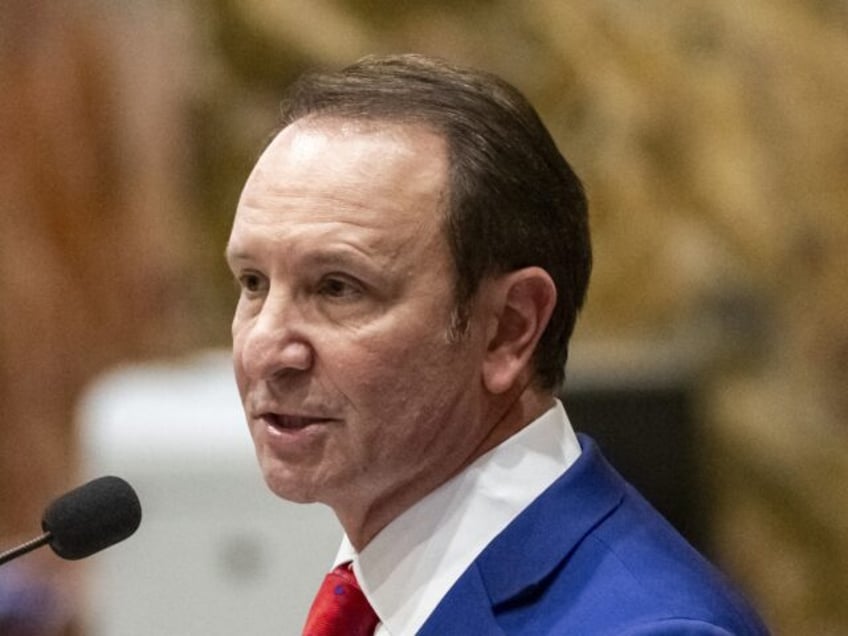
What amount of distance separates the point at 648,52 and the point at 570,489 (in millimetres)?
3178

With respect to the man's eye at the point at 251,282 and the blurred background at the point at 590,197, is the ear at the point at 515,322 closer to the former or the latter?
→ the man's eye at the point at 251,282

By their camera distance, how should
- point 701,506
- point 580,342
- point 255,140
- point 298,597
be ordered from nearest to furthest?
1. point 298,597
2. point 701,506
3. point 580,342
4. point 255,140

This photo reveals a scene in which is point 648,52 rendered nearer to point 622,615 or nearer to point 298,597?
point 298,597

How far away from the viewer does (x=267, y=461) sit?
220cm

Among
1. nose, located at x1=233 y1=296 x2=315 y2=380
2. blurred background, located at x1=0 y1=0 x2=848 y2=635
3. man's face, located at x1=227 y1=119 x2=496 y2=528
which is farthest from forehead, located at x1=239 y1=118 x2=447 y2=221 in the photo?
blurred background, located at x1=0 y1=0 x2=848 y2=635

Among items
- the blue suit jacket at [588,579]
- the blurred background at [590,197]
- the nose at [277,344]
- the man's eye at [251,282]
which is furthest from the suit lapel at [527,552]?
the blurred background at [590,197]

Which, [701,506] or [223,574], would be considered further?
[701,506]

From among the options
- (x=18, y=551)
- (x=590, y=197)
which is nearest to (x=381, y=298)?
(x=18, y=551)

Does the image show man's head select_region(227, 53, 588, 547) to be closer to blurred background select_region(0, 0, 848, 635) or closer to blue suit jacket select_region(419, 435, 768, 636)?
blue suit jacket select_region(419, 435, 768, 636)

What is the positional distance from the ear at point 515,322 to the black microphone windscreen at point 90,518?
18.6 inches

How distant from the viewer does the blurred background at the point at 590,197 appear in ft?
17.0

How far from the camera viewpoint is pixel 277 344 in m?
2.15

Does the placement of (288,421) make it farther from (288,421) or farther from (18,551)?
(18,551)

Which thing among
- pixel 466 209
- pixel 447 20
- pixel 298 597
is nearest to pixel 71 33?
pixel 447 20
